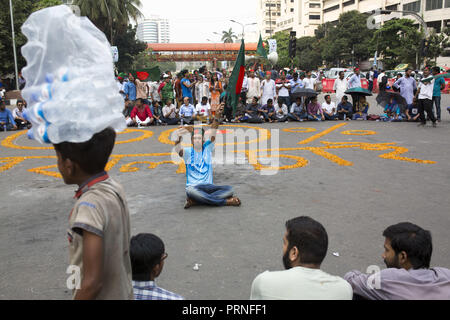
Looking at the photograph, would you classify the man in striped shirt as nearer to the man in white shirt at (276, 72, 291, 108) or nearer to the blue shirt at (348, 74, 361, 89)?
the man in white shirt at (276, 72, 291, 108)

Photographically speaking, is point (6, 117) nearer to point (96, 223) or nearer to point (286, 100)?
point (286, 100)

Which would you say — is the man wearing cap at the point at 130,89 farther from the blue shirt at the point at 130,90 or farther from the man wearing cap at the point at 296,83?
the man wearing cap at the point at 296,83

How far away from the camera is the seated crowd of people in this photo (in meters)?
2.11

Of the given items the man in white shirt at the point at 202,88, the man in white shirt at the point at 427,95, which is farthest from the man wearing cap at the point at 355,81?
the man in white shirt at the point at 202,88

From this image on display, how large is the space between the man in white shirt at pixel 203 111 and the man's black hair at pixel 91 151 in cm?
1267

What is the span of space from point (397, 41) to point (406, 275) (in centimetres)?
5175

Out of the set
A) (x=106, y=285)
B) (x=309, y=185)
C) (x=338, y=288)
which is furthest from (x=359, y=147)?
(x=106, y=285)

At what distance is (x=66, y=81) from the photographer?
70.8 inches

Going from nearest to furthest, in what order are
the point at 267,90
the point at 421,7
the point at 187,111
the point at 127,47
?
the point at 187,111 < the point at 267,90 < the point at 127,47 < the point at 421,7

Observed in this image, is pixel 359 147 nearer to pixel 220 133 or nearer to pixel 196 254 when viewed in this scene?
pixel 220 133

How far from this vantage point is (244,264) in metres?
4.01

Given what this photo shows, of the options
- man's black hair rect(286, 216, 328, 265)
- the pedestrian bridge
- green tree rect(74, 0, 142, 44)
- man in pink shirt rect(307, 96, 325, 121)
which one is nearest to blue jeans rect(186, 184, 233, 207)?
man's black hair rect(286, 216, 328, 265)

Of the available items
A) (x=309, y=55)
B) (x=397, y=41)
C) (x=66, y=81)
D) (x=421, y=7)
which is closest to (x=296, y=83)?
(x=66, y=81)

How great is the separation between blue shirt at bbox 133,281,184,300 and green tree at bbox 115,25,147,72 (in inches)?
1864
